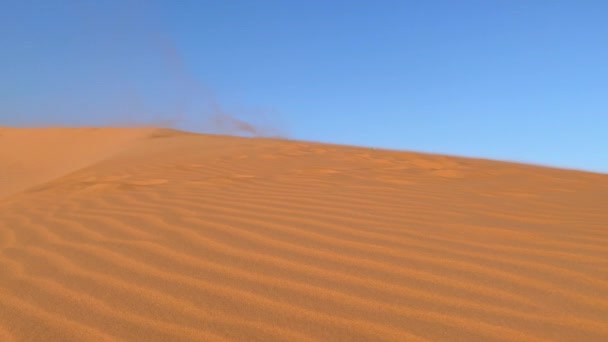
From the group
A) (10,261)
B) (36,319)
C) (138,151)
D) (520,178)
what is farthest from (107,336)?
(138,151)

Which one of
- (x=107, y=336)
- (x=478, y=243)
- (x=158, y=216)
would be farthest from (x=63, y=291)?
(x=478, y=243)

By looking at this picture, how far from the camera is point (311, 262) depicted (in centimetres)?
268

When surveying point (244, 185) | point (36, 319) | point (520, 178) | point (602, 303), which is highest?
point (520, 178)

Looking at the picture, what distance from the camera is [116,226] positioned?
366cm

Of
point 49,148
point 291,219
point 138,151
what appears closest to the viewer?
point 291,219

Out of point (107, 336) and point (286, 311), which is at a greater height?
point (286, 311)

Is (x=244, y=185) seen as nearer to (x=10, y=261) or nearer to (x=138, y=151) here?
(x=10, y=261)

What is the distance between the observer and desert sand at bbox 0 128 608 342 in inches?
78.7

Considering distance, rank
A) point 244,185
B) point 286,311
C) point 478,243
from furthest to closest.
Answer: point 244,185
point 478,243
point 286,311

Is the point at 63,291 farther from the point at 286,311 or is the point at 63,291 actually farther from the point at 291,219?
the point at 291,219

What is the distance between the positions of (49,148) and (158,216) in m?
12.0

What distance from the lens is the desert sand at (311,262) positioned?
200cm

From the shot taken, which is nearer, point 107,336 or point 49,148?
point 107,336

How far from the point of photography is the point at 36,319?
212 cm
